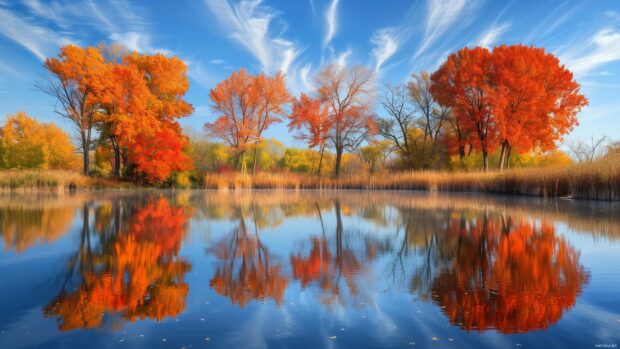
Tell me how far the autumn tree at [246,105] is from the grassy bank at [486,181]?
4289mm

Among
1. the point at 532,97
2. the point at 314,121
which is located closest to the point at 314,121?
the point at 314,121

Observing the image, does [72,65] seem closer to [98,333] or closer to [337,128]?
[337,128]

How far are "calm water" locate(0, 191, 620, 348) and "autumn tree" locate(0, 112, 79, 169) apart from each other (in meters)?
39.9

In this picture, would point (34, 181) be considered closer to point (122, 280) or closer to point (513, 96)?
point (122, 280)

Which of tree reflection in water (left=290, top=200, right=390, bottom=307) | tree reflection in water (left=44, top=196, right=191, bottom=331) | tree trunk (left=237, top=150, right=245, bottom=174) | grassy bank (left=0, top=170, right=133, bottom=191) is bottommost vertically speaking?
tree reflection in water (left=44, top=196, right=191, bottom=331)

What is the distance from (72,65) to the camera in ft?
83.2

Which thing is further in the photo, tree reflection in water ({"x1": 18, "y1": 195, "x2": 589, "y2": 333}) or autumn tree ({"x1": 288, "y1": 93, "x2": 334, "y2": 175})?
autumn tree ({"x1": 288, "y1": 93, "x2": 334, "y2": 175})

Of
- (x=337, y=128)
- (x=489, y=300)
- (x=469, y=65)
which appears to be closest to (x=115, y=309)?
(x=489, y=300)

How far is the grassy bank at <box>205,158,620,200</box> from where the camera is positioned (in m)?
12.7

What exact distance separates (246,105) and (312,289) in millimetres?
29468

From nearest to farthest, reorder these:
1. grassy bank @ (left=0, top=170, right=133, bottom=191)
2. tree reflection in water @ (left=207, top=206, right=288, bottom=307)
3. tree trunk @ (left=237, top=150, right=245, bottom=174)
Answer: tree reflection in water @ (left=207, top=206, right=288, bottom=307) → grassy bank @ (left=0, top=170, right=133, bottom=191) → tree trunk @ (left=237, top=150, right=245, bottom=174)

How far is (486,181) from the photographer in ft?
63.6

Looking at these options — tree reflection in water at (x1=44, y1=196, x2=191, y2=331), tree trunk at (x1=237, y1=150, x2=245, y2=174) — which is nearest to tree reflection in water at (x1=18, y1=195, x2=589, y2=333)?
tree reflection in water at (x1=44, y1=196, x2=191, y2=331)

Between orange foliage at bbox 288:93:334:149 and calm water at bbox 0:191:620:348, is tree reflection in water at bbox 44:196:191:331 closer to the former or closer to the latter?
calm water at bbox 0:191:620:348
